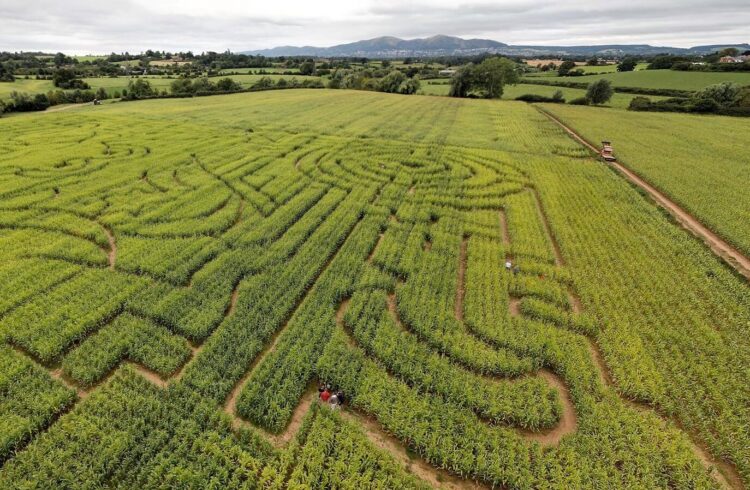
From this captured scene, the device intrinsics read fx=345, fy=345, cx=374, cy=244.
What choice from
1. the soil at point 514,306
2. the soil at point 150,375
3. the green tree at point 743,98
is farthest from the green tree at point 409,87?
the soil at point 150,375

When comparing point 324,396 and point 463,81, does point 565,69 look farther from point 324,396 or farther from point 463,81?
point 324,396

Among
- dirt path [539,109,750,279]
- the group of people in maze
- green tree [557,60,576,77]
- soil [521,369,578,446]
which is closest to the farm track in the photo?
soil [521,369,578,446]

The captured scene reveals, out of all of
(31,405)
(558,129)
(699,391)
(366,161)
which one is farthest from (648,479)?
(558,129)

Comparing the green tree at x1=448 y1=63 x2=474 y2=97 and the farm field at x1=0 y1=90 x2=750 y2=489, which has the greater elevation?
the green tree at x1=448 y1=63 x2=474 y2=97

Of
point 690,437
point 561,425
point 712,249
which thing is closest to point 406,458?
point 561,425

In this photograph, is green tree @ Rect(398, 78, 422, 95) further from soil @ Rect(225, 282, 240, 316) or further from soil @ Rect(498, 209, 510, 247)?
soil @ Rect(225, 282, 240, 316)
